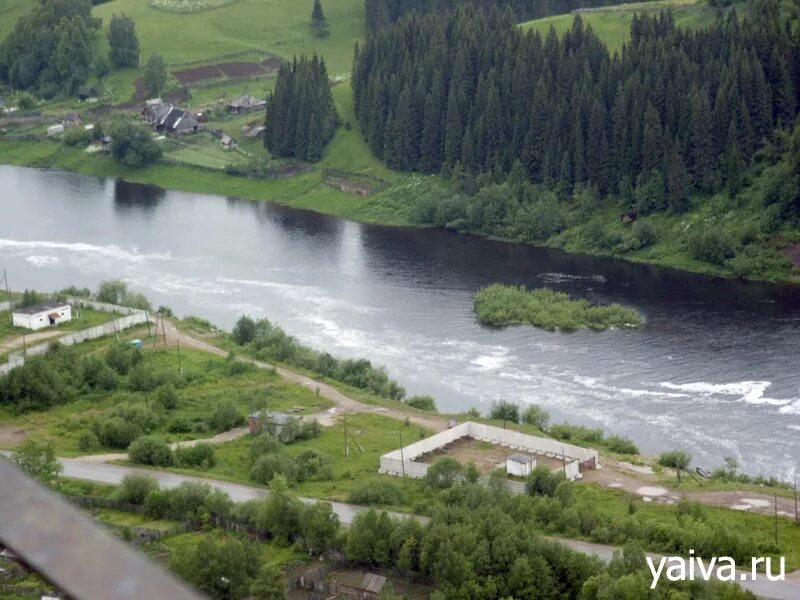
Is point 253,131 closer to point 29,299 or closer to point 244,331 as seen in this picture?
point 29,299

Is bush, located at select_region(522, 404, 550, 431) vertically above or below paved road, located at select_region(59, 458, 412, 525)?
below

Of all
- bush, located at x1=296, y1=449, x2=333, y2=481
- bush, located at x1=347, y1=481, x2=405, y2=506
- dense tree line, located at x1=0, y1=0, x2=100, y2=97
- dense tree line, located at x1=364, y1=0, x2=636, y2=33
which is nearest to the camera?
bush, located at x1=347, y1=481, x2=405, y2=506

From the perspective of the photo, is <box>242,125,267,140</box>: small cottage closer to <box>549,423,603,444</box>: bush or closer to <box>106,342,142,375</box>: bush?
<box>106,342,142,375</box>: bush

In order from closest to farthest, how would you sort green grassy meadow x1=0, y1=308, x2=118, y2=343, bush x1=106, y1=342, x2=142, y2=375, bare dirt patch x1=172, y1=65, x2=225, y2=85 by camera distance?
bush x1=106, y1=342, x2=142, y2=375 < green grassy meadow x1=0, y1=308, x2=118, y2=343 < bare dirt patch x1=172, y1=65, x2=225, y2=85

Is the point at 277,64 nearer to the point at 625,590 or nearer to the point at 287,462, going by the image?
the point at 287,462

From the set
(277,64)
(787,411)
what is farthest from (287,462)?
(277,64)

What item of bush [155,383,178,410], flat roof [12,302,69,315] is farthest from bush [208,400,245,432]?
flat roof [12,302,69,315]

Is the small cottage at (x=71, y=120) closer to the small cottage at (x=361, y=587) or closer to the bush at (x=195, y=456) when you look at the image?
the bush at (x=195, y=456)
